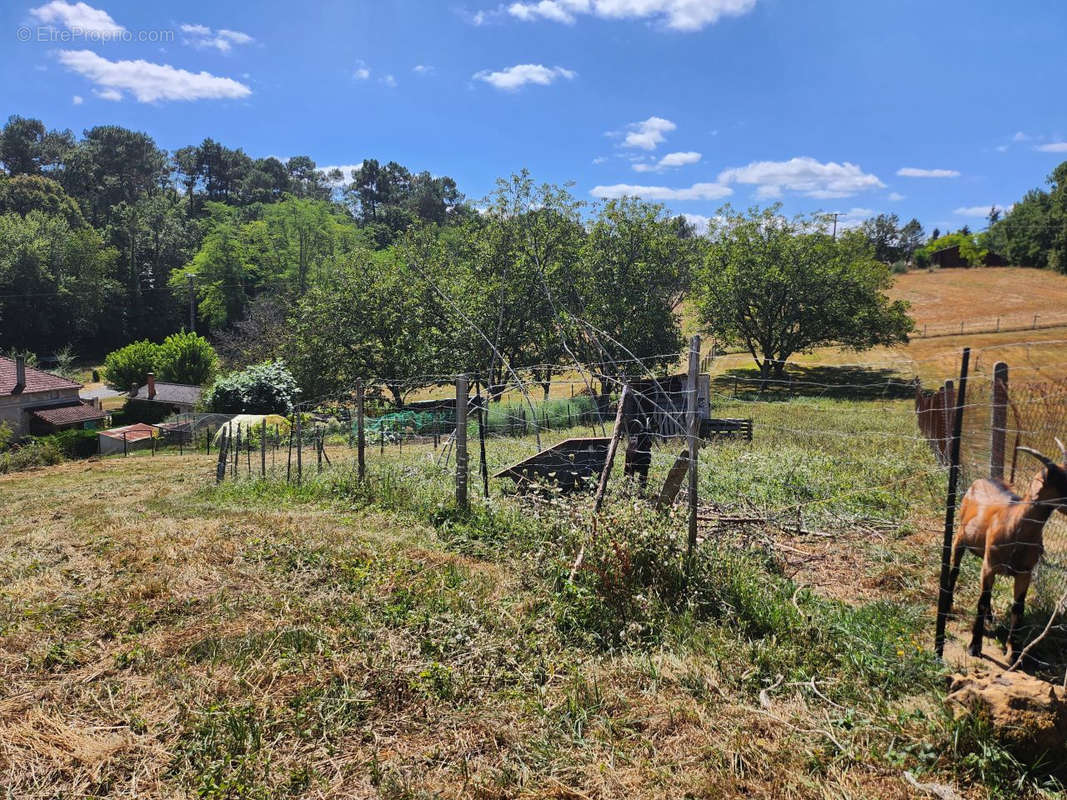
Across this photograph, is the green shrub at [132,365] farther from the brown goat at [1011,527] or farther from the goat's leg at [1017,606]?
the goat's leg at [1017,606]

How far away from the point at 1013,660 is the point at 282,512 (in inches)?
306

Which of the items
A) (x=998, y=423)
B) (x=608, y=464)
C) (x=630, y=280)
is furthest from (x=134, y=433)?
(x=998, y=423)

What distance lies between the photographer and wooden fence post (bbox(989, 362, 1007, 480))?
4.09m

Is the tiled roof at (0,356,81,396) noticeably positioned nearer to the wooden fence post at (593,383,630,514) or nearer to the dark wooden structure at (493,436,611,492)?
the dark wooden structure at (493,436,611,492)

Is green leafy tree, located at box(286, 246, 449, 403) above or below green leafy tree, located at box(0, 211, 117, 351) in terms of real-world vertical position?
below

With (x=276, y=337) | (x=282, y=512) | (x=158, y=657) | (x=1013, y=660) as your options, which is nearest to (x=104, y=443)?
(x=276, y=337)

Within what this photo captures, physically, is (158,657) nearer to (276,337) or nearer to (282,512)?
(282,512)

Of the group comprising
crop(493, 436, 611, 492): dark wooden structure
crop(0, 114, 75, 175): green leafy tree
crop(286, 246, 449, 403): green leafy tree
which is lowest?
crop(493, 436, 611, 492): dark wooden structure

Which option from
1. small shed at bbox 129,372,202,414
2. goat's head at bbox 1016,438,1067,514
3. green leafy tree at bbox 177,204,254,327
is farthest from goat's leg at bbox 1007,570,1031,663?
green leafy tree at bbox 177,204,254,327

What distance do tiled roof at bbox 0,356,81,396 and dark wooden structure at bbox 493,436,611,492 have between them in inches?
1375

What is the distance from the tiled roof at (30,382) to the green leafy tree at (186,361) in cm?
943

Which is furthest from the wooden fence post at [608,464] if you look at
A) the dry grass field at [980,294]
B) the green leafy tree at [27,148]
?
the green leafy tree at [27,148]

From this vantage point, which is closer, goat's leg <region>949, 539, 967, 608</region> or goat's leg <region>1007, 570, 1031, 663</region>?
goat's leg <region>1007, 570, 1031, 663</region>

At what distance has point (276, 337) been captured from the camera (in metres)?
40.3
